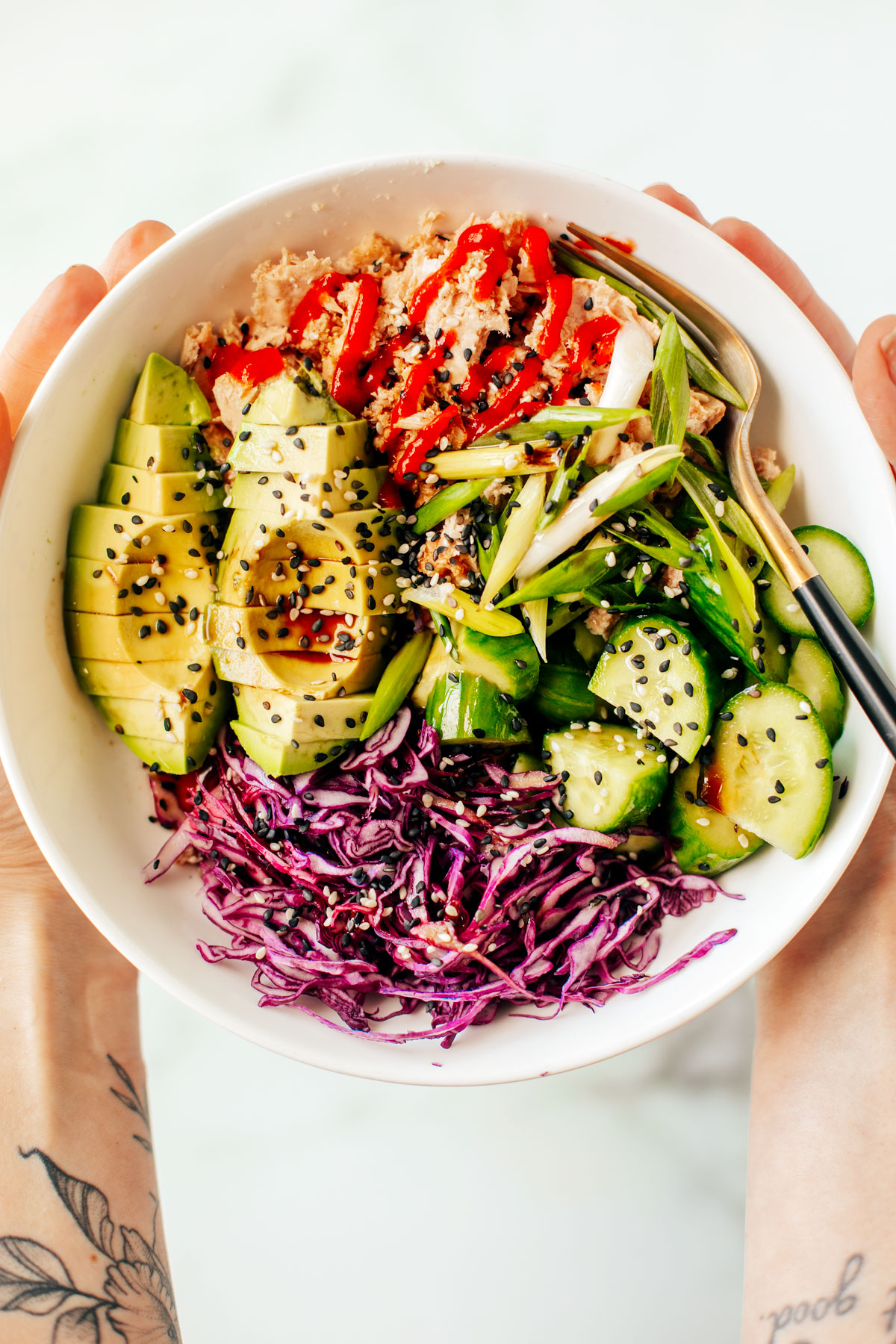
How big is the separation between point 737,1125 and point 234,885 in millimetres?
1818

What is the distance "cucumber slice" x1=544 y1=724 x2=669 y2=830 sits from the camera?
1.90m

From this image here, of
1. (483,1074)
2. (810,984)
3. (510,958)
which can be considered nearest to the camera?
(483,1074)

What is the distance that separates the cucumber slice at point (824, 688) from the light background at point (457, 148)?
1228mm

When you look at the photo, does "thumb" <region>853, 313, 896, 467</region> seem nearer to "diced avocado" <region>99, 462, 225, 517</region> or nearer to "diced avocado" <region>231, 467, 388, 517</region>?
"diced avocado" <region>231, 467, 388, 517</region>

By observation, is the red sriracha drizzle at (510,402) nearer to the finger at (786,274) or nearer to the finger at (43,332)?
the finger at (786,274)

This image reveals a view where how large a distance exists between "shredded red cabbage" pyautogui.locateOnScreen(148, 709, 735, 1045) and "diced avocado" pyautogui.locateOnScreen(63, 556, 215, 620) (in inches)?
14.2

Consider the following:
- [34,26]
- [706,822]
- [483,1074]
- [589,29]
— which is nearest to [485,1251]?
[483,1074]

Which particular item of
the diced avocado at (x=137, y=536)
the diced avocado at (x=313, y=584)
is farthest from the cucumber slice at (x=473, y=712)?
the diced avocado at (x=137, y=536)

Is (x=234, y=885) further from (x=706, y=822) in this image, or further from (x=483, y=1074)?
(x=706, y=822)

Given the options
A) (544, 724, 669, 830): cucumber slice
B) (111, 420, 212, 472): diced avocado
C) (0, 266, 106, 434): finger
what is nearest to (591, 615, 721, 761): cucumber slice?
(544, 724, 669, 830): cucumber slice

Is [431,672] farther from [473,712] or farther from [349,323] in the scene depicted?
[349,323]

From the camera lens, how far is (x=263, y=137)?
8.75ft

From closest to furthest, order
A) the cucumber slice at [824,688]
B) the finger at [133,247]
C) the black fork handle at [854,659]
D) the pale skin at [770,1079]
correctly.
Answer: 1. the black fork handle at [854,659]
2. the cucumber slice at [824,688]
3. the pale skin at [770,1079]
4. the finger at [133,247]

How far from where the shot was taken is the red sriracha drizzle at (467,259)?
1.80 meters
